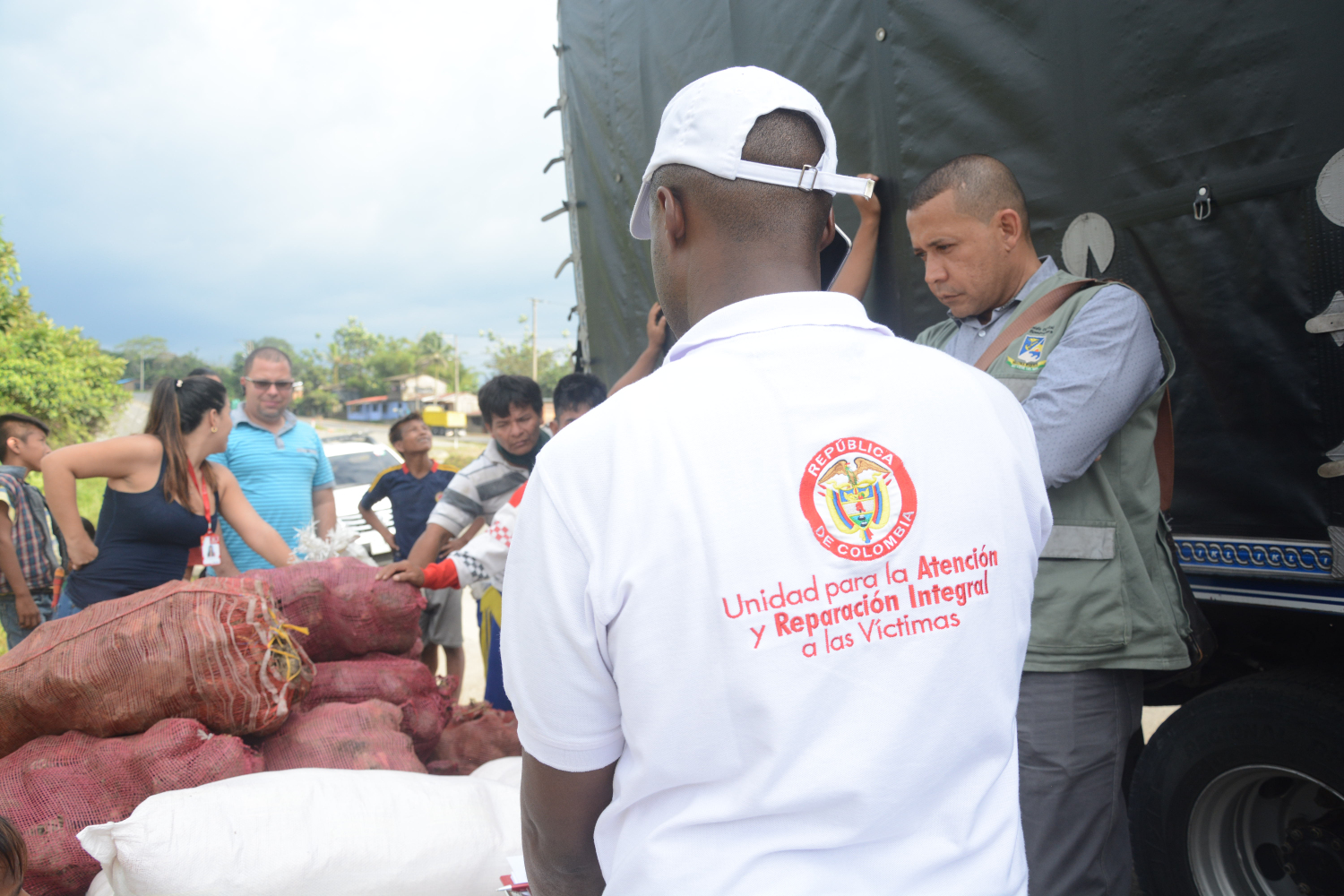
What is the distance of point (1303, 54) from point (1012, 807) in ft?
4.68

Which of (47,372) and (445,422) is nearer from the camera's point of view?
(47,372)

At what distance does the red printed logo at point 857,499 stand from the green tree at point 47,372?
16.3 meters

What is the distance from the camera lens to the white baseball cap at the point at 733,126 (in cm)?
96

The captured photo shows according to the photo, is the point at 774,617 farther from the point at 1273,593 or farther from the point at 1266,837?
the point at 1266,837

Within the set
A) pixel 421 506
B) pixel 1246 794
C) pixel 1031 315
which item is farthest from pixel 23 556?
pixel 1246 794

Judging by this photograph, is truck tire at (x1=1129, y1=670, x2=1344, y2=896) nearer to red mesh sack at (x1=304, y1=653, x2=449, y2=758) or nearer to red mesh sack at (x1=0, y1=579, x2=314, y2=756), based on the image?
red mesh sack at (x1=304, y1=653, x2=449, y2=758)

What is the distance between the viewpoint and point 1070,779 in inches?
69.2

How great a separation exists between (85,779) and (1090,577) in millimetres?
2205

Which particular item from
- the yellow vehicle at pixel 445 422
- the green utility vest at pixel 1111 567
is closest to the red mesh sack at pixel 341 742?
the green utility vest at pixel 1111 567

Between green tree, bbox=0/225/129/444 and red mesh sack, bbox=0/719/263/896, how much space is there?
47.6 ft

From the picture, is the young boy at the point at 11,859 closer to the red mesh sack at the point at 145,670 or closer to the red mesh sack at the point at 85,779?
the red mesh sack at the point at 85,779

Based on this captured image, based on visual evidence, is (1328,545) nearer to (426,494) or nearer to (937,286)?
(937,286)

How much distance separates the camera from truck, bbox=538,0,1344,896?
1.58m

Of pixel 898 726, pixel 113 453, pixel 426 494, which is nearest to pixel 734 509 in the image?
pixel 898 726
